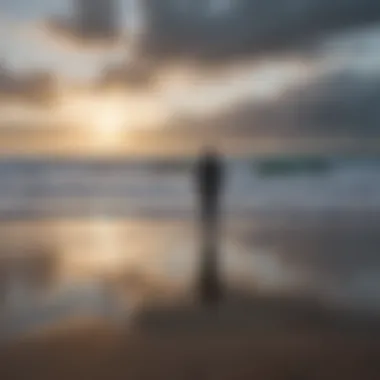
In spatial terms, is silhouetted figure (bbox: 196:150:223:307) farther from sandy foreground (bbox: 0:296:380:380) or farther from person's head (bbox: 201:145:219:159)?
sandy foreground (bbox: 0:296:380:380)

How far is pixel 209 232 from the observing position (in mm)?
6145

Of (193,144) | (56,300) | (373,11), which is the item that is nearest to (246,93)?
(193,144)

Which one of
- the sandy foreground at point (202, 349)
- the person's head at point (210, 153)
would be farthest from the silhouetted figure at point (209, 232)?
the sandy foreground at point (202, 349)

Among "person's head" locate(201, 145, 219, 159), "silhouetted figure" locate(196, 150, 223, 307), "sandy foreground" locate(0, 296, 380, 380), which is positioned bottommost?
"sandy foreground" locate(0, 296, 380, 380)

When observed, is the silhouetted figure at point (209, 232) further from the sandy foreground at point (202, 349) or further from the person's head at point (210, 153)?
the sandy foreground at point (202, 349)

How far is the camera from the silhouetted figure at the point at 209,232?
372cm

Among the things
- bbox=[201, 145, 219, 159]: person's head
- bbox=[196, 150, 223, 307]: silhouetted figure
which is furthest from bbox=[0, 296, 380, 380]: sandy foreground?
bbox=[201, 145, 219, 159]: person's head

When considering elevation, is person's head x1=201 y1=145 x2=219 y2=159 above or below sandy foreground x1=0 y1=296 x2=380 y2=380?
above

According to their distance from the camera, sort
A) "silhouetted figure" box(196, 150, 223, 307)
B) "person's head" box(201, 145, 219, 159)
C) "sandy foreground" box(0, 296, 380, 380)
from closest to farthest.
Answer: "sandy foreground" box(0, 296, 380, 380) → "silhouetted figure" box(196, 150, 223, 307) → "person's head" box(201, 145, 219, 159)

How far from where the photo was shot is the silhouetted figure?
146 inches

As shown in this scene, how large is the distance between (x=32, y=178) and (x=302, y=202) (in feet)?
21.5

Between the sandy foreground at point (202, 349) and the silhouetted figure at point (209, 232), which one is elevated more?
the silhouetted figure at point (209, 232)

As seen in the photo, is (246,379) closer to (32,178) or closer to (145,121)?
(145,121)

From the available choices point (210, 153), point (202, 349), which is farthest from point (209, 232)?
point (202, 349)
